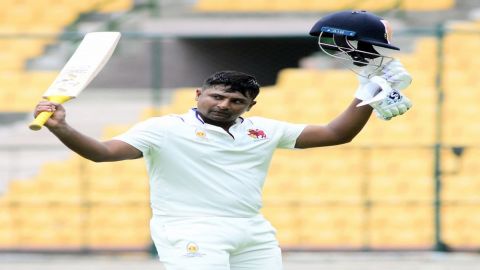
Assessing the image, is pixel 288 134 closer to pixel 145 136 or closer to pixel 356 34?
pixel 356 34

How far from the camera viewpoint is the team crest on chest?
5.15 meters

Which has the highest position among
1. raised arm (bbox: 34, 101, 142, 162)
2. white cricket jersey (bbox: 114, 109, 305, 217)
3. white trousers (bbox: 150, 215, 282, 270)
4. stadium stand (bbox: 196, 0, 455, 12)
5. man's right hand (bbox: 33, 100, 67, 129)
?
man's right hand (bbox: 33, 100, 67, 129)

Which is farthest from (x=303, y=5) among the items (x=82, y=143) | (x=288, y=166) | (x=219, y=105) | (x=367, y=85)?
(x=82, y=143)

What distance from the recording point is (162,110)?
412 inches

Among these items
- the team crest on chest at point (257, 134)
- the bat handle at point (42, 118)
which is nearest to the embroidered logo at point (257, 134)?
the team crest on chest at point (257, 134)

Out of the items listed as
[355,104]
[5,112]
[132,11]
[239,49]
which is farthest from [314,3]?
[355,104]

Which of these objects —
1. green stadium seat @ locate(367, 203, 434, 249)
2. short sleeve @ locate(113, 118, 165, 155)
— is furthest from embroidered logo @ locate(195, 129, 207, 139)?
green stadium seat @ locate(367, 203, 434, 249)

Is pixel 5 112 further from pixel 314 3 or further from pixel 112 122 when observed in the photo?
pixel 314 3

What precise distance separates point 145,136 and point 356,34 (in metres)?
1.05

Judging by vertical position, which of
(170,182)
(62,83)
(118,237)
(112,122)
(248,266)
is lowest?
(118,237)

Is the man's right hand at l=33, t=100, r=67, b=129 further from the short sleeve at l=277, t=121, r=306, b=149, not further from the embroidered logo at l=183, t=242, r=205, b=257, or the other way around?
the short sleeve at l=277, t=121, r=306, b=149

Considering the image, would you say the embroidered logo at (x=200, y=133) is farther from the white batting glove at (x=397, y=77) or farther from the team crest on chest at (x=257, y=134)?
the white batting glove at (x=397, y=77)

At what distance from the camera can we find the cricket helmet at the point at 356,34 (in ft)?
16.5

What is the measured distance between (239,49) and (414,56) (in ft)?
7.25
